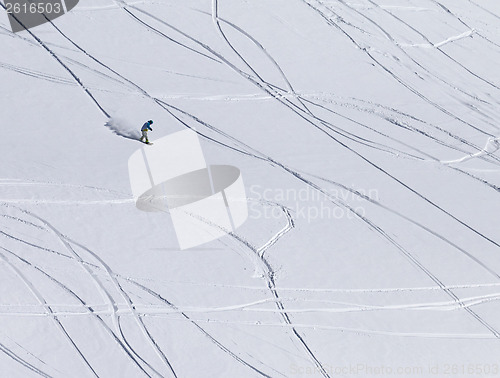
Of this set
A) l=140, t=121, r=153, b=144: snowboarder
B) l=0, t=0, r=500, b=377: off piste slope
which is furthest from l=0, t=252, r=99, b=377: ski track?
l=140, t=121, r=153, b=144: snowboarder

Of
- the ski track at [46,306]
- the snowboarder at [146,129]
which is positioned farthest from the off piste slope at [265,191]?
the snowboarder at [146,129]

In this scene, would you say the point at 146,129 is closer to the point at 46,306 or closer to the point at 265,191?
the point at 265,191

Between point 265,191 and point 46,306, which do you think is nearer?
point 46,306

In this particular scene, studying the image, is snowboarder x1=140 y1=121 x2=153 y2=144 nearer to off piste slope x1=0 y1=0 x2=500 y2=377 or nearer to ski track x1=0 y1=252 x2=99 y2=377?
off piste slope x1=0 y1=0 x2=500 y2=377

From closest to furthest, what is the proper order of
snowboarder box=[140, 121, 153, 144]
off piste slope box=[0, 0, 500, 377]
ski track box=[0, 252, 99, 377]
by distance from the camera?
ski track box=[0, 252, 99, 377]
off piste slope box=[0, 0, 500, 377]
snowboarder box=[140, 121, 153, 144]

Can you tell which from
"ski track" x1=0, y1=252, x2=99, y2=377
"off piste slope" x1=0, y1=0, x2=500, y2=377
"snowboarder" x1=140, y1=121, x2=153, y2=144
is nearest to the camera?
"ski track" x1=0, y1=252, x2=99, y2=377

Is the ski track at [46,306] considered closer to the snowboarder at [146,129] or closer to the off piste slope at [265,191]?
the off piste slope at [265,191]

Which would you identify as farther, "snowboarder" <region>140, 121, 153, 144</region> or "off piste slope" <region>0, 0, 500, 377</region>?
"snowboarder" <region>140, 121, 153, 144</region>

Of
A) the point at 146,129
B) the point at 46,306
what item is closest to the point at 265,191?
the point at 146,129

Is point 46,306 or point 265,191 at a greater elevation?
point 265,191
